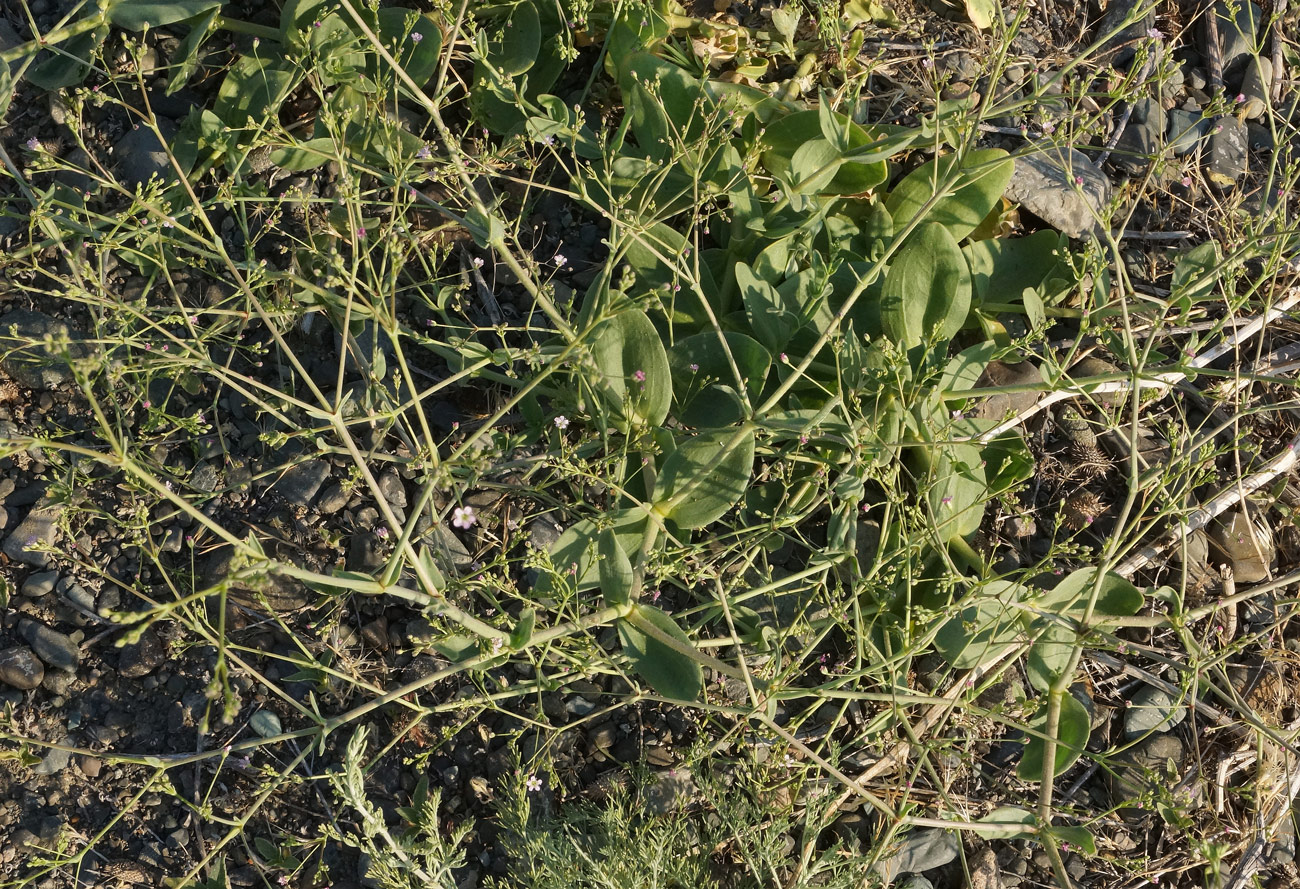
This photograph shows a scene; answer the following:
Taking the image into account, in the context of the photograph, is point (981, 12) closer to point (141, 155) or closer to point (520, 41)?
point (520, 41)

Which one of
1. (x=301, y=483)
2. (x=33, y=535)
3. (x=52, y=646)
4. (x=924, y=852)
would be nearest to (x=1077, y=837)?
(x=924, y=852)

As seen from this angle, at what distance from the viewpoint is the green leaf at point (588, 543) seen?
2418mm

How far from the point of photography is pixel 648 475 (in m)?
2.64

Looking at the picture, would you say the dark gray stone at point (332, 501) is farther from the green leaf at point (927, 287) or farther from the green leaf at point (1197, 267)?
the green leaf at point (1197, 267)

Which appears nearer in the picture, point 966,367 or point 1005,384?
point 966,367

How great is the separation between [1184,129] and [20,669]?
375 centimetres

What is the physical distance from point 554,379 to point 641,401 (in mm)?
290

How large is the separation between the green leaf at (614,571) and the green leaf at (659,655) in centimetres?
6

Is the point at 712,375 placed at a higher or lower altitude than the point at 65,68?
lower

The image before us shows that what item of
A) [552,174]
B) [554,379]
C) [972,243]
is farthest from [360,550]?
[972,243]

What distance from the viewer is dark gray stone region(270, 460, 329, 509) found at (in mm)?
2859

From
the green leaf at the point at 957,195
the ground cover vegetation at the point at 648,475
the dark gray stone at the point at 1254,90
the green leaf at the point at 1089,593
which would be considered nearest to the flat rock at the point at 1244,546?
the ground cover vegetation at the point at 648,475

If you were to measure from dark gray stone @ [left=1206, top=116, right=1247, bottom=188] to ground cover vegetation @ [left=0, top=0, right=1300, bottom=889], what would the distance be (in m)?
0.37

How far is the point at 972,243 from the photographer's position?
2.89 m
